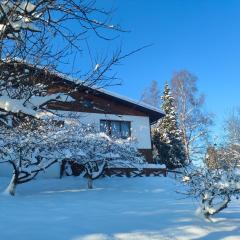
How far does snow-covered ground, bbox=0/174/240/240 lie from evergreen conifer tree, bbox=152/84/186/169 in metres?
15.1

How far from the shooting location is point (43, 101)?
239 inches

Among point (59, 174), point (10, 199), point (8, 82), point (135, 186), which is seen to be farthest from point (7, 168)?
point (8, 82)

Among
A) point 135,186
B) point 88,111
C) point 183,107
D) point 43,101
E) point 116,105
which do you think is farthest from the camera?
point 183,107

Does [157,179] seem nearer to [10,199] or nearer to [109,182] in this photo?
[109,182]

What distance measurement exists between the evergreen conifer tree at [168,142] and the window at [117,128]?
20.9ft

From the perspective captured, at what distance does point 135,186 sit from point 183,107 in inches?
755

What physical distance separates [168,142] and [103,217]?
71.6ft

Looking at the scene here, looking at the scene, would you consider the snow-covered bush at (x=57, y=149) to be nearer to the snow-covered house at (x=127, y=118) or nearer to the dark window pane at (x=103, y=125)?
the dark window pane at (x=103, y=125)

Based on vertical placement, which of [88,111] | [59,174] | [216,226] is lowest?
[216,226]

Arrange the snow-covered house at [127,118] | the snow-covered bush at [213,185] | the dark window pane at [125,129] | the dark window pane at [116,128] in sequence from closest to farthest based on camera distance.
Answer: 1. the snow-covered bush at [213,185]
2. the snow-covered house at [127,118]
3. the dark window pane at [116,128]
4. the dark window pane at [125,129]

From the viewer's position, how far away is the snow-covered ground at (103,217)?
28.3ft

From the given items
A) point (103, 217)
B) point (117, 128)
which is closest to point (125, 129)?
point (117, 128)

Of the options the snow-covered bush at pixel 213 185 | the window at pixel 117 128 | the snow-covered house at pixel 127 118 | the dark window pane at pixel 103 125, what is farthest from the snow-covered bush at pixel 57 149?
the snow-covered bush at pixel 213 185

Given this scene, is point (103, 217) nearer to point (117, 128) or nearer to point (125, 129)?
point (117, 128)
